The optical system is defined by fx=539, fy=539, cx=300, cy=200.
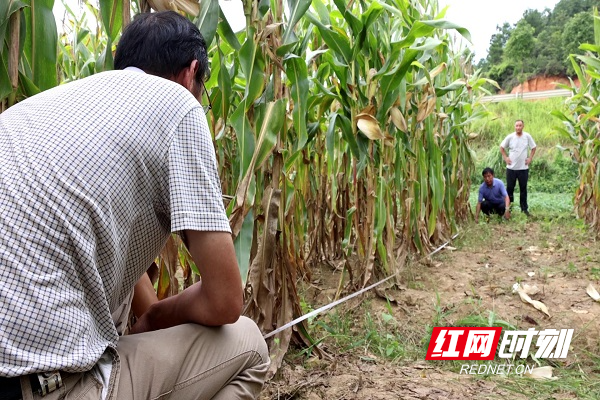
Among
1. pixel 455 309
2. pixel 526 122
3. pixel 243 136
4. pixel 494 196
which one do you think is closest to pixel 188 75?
pixel 243 136

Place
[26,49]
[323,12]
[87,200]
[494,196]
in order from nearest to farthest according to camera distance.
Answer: [87,200], [26,49], [323,12], [494,196]

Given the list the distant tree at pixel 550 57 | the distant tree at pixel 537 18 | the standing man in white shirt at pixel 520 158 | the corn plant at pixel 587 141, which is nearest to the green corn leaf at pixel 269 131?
the corn plant at pixel 587 141

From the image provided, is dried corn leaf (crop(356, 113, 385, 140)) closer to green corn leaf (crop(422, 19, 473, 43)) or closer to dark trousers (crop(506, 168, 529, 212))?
green corn leaf (crop(422, 19, 473, 43))

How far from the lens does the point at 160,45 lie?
3.84 ft

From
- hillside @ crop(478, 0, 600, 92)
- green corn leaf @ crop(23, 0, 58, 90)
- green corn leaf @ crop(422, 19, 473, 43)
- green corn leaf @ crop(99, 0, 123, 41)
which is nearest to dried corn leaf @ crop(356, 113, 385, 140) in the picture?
green corn leaf @ crop(422, 19, 473, 43)

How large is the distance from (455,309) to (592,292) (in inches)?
34.2

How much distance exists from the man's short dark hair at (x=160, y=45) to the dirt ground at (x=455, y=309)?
127 centimetres

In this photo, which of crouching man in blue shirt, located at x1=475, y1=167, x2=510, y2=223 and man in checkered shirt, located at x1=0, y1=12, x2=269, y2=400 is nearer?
man in checkered shirt, located at x1=0, y1=12, x2=269, y2=400

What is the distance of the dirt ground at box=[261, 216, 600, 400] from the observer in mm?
2039

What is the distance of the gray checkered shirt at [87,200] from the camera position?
3.02 ft

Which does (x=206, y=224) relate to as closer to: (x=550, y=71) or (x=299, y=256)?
(x=299, y=256)

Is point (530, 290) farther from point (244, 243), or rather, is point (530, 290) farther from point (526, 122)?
point (526, 122)

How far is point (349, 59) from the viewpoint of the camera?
110 inches

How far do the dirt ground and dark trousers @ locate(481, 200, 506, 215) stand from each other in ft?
5.53
